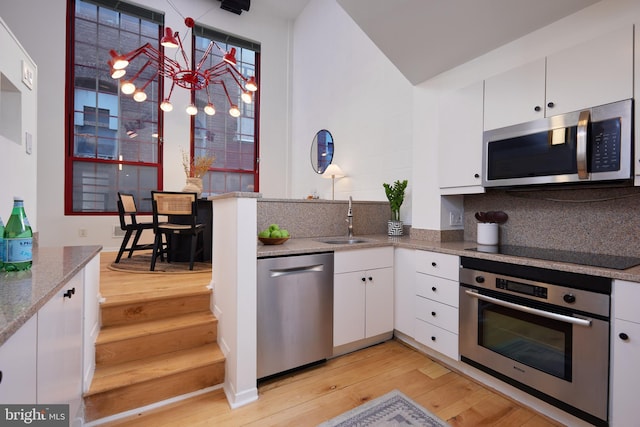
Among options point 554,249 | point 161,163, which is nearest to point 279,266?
point 554,249

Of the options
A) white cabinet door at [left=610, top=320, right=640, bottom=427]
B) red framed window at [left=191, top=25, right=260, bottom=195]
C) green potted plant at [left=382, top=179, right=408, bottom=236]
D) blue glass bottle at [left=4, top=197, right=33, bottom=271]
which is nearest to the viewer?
blue glass bottle at [left=4, top=197, right=33, bottom=271]

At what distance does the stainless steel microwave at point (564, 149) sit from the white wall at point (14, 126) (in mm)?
2994

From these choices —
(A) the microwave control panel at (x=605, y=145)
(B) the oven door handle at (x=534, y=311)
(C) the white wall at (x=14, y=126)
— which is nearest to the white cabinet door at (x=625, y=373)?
(B) the oven door handle at (x=534, y=311)

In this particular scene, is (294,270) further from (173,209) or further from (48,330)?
(173,209)

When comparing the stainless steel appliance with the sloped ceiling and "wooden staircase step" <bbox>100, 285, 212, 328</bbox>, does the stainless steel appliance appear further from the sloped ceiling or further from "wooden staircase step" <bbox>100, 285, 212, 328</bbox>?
"wooden staircase step" <bbox>100, 285, 212, 328</bbox>

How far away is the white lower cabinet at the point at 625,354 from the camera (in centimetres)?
127

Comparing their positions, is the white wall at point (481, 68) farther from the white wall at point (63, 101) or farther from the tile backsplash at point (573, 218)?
the white wall at point (63, 101)

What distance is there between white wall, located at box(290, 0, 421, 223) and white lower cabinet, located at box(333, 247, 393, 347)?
3.02ft

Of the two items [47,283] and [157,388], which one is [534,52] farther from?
[157,388]

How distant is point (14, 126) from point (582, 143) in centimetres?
333

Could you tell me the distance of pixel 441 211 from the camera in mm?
2482

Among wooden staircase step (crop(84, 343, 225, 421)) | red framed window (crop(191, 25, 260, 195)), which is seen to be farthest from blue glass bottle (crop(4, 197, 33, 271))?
red framed window (crop(191, 25, 260, 195))

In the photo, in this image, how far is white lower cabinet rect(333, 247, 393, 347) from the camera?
2174mm

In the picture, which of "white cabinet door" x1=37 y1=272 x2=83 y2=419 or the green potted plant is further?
the green potted plant
